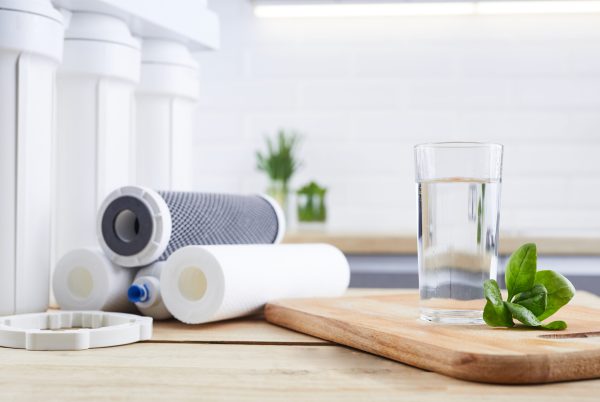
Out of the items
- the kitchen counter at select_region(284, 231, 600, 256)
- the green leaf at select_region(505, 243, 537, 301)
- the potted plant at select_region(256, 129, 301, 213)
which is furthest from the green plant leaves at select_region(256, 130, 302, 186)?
the green leaf at select_region(505, 243, 537, 301)

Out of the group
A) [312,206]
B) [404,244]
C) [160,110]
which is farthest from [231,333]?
[312,206]

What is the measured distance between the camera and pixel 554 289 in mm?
721

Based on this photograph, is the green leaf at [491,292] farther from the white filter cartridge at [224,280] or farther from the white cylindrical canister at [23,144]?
the white cylindrical canister at [23,144]

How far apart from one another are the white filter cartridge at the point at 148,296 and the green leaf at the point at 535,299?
15.3 inches

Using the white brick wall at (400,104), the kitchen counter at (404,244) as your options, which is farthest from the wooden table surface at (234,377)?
the white brick wall at (400,104)

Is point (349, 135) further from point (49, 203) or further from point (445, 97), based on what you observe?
point (49, 203)

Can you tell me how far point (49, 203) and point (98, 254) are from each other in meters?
0.08

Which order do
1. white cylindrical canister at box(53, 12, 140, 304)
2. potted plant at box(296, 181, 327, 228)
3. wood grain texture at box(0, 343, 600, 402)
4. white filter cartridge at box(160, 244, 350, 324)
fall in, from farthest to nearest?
potted plant at box(296, 181, 327, 228)
white cylindrical canister at box(53, 12, 140, 304)
white filter cartridge at box(160, 244, 350, 324)
wood grain texture at box(0, 343, 600, 402)

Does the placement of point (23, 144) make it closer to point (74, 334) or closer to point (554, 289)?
point (74, 334)

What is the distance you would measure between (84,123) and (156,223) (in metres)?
0.23

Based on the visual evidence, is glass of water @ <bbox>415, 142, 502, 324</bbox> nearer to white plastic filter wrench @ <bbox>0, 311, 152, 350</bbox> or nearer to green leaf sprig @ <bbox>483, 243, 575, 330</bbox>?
green leaf sprig @ <bbox>483, 243, 575, 330</bbox>

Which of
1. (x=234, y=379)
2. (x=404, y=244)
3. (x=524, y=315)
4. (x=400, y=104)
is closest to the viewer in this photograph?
(x=234, y=379)

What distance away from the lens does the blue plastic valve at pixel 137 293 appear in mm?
898

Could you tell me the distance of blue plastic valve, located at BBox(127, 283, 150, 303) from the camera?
0.90 meters
